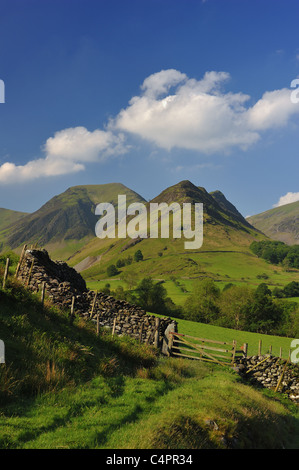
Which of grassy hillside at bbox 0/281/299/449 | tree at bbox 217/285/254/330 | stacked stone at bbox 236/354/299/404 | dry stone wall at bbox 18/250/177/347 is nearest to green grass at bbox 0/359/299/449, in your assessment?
grassy hillside at bbox 0/281/299/449

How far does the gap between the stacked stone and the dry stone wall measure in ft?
26.8

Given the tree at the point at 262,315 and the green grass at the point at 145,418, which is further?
the tree at the point at 262,315

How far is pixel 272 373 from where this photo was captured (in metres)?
25.3

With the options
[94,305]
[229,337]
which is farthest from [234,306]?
[94,305]

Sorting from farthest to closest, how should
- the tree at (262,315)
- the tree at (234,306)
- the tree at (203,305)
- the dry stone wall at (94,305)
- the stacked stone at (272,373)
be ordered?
the tree at (203,305) < the tree at (234,306) < the tree at (262,315) < the stacked stone at (272,373) < the dry stone wall at (94,305)

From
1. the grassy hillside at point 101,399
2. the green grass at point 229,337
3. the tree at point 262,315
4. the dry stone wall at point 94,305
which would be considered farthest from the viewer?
the tree at point 262,315

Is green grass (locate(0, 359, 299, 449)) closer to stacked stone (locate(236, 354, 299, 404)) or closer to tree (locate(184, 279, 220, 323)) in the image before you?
stacked stone (locate(236, 354, 299, 404))

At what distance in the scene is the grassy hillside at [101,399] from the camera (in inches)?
326

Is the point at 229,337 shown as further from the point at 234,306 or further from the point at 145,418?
the point at 145,418

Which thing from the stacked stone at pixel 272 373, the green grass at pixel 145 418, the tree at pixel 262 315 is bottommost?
the tree at pixel 262 315

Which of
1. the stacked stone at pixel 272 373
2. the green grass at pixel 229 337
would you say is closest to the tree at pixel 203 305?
the green grass at pixel 229 337

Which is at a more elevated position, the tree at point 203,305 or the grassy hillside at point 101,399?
the grassy hillside at point 101,399

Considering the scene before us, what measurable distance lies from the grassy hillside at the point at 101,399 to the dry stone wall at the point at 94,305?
4.90 metres

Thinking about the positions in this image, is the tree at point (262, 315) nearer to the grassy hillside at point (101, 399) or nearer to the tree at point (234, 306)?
the tree at point (234, 306)
